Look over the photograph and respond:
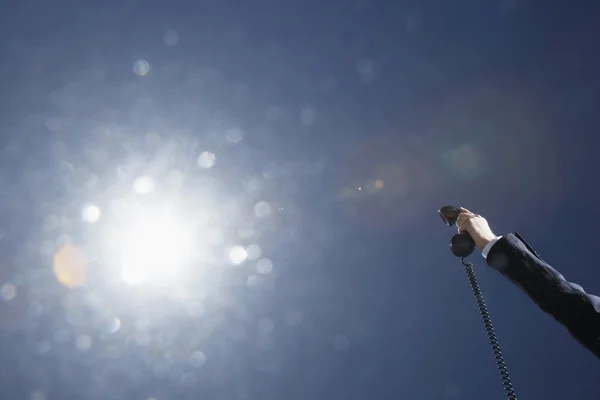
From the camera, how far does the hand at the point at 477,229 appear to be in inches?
95.9

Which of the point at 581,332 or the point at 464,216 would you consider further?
the point at 464,216

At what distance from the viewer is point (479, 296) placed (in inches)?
139

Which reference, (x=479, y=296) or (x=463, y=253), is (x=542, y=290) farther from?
(x=479, y=296)

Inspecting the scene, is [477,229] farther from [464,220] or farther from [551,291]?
[551,291]

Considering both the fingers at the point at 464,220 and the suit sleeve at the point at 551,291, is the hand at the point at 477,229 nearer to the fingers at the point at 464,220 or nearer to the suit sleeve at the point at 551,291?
the fingers at the point at 464,220

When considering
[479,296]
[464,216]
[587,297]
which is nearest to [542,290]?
[587,297]

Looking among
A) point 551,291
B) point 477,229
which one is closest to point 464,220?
point 477,229

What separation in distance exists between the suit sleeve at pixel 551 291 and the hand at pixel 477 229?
13.0 inches

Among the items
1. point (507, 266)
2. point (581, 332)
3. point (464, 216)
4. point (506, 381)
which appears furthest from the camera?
point (506, 381)

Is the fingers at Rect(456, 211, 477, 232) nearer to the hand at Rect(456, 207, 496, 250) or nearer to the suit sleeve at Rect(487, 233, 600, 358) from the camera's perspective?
the hand at Rect(456, 207, 496, 250)

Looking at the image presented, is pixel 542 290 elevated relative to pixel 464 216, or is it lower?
lower

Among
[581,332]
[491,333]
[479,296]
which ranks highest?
[479,296]

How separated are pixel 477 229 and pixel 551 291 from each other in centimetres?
74

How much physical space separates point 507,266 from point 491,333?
1.72m
